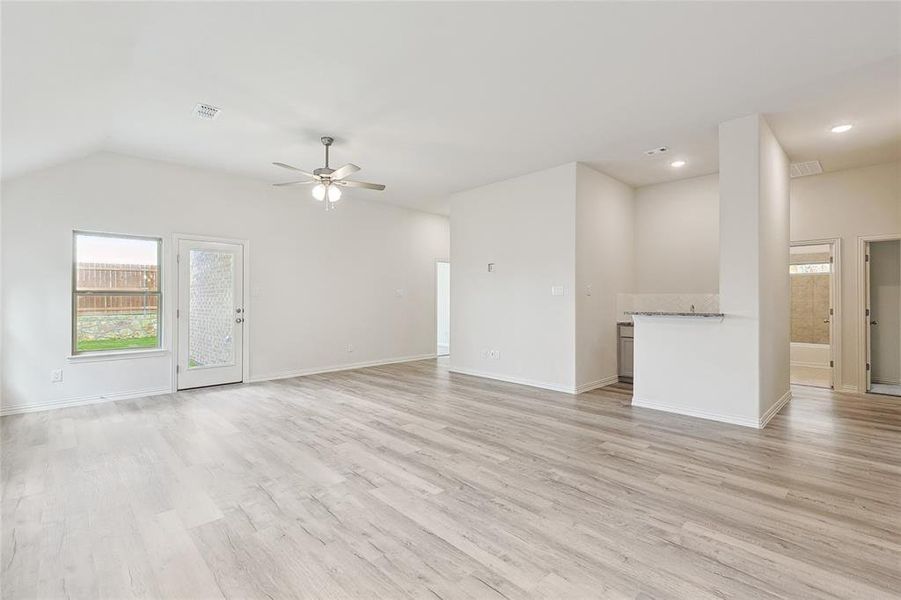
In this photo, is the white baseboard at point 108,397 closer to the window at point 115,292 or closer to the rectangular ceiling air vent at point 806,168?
the window at point 115,292

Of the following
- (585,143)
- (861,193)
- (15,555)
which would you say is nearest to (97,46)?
(15,555)

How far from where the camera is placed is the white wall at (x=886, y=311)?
19.1 ft

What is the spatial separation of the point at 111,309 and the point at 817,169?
933 cm

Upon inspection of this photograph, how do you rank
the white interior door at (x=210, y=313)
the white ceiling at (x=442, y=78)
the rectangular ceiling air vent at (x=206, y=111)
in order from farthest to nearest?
the white interior door at (x=210, y=313), the rectangular ceiling air vent at (x=206, y=111), the white ceiling at (x=442, y=78)

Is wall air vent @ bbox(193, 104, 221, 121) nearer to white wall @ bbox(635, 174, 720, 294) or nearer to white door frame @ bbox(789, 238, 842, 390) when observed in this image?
white wall @ bbox(635, 174, 720, 294)

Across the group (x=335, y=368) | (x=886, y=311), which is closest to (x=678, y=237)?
(x=886, y=311)

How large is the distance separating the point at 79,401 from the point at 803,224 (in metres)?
9.72

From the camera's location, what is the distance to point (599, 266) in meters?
5.79

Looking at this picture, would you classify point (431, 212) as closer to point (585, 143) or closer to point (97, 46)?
point (585, 143)

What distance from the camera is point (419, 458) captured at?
3178 mm

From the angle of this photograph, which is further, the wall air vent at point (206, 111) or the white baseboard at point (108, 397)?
the white baseboard at point (108, 397)

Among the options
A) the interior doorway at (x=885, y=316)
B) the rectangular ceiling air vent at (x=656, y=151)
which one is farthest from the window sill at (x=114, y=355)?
the interior doorway at (x=885, y=316)

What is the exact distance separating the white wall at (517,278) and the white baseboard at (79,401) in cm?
430

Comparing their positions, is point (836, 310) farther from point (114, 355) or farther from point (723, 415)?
point (114, 355)
